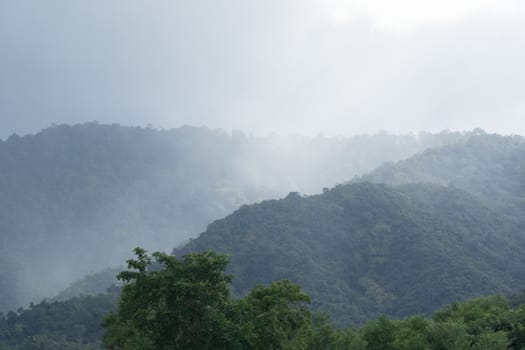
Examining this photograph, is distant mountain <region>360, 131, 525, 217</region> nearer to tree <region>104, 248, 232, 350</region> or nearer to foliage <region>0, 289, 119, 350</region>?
foliage <region>0, 289, 119, 350</region>

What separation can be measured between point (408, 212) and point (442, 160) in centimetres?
4826

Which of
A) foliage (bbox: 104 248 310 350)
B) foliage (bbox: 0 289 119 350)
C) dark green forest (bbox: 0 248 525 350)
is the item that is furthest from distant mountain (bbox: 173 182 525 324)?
foliage (bbox: 104 248 310 350)

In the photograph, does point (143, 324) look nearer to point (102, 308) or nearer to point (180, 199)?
point (102, 308)

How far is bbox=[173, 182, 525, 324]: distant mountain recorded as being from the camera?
82.4 metres

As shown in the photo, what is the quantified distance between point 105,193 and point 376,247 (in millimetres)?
98740

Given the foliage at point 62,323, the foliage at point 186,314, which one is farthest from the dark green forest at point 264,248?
the foliage at point 62,323

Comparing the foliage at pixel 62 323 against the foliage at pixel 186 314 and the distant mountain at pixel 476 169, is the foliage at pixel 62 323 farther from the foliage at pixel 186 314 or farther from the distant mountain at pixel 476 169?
the distant mountain at pixel 476 169

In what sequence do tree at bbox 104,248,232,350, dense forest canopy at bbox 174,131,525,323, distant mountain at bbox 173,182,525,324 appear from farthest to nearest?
1. dense forest canopy at bbox 174,131,525,323
2. distant mountain at bbox 173,182,525,324
3. tree at bbox 104,248,232,350

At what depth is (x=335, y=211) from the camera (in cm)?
10812

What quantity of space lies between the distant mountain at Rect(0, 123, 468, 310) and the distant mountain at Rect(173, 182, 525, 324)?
52.8m

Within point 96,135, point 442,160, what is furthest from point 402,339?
point 96,135

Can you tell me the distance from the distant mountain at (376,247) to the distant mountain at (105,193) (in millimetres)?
52754

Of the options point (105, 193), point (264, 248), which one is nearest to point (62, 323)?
point (264, 248)

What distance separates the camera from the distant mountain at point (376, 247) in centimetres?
8238
